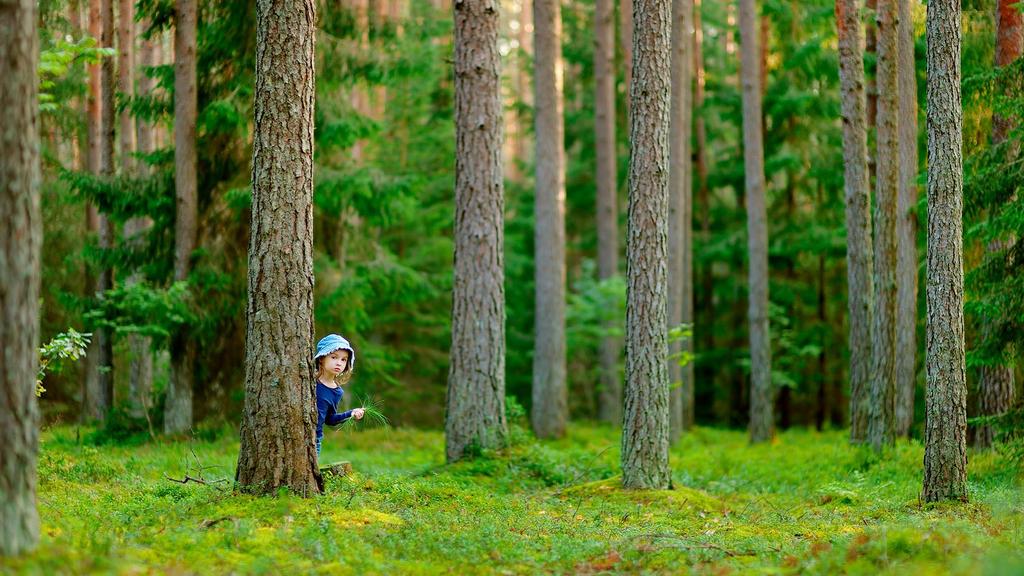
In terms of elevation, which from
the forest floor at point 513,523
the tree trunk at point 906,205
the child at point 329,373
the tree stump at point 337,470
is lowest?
the forest floor at point 513,523

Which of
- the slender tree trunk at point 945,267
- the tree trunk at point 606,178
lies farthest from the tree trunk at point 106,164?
the slender tree trunk at point 945,267

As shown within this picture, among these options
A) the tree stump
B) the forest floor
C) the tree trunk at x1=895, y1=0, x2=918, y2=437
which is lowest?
the forest floor

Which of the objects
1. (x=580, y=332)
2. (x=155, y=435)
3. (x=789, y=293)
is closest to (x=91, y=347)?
(x=155, y=435)

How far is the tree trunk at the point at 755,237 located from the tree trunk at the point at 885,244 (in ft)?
16.7

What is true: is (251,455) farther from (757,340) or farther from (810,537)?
(757,340)

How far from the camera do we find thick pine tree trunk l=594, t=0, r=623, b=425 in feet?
79.5

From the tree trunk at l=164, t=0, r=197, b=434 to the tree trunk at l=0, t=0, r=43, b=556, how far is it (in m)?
11.2

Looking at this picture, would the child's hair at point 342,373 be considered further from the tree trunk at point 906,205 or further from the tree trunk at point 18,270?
the tree trunk at point 906,205

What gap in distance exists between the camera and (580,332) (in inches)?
1064

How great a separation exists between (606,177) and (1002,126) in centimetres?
1107

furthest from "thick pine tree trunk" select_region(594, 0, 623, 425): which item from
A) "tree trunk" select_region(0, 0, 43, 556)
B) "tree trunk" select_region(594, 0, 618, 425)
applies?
"tree trunk" select_region(0, 0, 43, 556)

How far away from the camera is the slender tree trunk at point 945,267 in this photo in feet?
31.7

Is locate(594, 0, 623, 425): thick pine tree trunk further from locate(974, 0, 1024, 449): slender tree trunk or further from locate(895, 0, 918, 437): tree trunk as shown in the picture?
locate(974, 0, 1024, 449): slender tree trunk

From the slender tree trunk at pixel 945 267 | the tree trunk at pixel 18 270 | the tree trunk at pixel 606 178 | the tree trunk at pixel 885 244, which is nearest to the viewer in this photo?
the tree trunk at pixel 18 270
